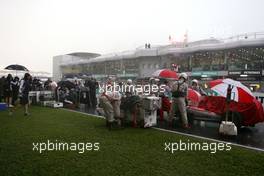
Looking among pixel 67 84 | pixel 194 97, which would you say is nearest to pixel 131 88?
pixel 194 97

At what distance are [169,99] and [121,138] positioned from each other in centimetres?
352

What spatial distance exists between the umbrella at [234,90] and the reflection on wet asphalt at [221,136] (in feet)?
3.55

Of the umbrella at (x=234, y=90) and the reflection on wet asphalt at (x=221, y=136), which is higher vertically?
the umbrella at (x=234, y=90)

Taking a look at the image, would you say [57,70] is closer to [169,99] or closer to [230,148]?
[169,99]

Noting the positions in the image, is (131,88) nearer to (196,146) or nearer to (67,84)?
(196,146)

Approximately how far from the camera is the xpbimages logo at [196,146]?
19.3 feet

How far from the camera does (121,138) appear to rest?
680 cm

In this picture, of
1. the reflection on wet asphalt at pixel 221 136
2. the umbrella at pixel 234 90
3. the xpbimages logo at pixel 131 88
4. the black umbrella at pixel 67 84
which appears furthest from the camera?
the black umbrella at pixel 67 84

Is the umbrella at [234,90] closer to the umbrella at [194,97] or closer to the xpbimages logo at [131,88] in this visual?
the umbrella at [194,97]

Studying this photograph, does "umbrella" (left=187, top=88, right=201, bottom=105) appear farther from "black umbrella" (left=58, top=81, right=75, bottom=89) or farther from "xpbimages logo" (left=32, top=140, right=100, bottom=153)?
"black umbrella" (left=58, top=81, right=75, bottom=89)

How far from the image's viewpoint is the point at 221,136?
722 centimetres

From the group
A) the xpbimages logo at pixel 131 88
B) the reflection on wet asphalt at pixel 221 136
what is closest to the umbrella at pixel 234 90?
the reflection on wet asphalt at pixel 221 136

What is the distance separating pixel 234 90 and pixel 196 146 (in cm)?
250

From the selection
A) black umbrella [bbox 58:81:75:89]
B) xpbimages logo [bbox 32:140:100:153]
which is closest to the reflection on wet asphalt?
xpbimages logo [bbox 32:140:100:153]
